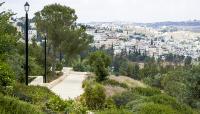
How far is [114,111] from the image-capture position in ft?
43.3

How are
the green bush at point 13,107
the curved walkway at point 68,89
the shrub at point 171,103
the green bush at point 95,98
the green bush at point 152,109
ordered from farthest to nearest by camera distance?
1. the curved walkway at point 68,89
2. the green bush at point 95,98
3. the shrub at point 171,103
4. the green bush at point 152,109
5. the green bush at point 13,107

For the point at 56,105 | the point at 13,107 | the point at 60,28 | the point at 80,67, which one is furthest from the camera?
the point at 80,67

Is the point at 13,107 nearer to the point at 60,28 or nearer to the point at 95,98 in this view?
the point at 95,98

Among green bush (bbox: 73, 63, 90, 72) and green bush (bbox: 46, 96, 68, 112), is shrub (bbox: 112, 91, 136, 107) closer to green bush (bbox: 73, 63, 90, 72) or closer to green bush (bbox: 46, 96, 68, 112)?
green bush (bbox: 46, 96, 68, 112)

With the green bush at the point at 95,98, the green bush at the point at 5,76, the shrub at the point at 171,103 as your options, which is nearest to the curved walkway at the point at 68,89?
the green bush at the point at 95,98

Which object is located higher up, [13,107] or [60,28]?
[60,28]

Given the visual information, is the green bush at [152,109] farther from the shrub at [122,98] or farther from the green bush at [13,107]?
the shrub at [122,98]

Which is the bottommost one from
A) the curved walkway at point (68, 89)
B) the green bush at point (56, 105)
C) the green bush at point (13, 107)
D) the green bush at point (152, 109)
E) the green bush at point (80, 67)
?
the green bush at point (80, 67)

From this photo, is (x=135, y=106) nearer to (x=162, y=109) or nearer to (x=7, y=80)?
(x=162, y=109)

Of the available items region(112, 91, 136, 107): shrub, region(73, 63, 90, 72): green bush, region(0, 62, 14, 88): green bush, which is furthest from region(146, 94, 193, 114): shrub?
region(73, 63, 90, 72): green bush

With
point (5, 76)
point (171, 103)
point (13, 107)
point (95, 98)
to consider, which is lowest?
point (95, 98)

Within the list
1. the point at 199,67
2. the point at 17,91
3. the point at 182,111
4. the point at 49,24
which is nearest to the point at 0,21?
the point at 17,91

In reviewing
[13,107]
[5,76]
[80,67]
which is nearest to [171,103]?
[5,76]

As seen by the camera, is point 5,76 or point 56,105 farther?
point 56,105
